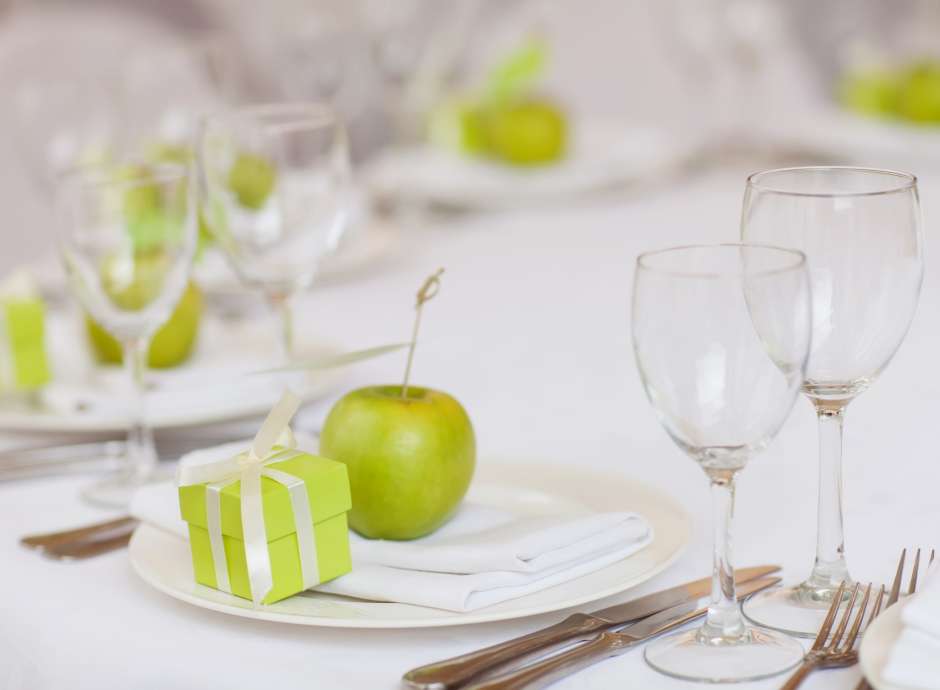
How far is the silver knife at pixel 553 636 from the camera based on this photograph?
59cm

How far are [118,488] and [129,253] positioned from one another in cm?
16

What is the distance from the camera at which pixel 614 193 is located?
6.17 feet

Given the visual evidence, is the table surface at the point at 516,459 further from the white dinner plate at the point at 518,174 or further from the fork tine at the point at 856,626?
the white dinner plate at the point at 518,174

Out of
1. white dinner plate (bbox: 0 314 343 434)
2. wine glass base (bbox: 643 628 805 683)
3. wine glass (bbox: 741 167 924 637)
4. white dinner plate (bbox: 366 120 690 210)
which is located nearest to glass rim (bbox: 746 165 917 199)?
wine glass (bbox: 741 167 924 637)

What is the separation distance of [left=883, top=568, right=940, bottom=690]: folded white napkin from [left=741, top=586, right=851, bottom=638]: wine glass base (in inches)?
3.5

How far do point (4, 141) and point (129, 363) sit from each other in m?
2.21

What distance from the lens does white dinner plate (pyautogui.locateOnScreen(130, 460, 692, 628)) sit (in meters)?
0.65

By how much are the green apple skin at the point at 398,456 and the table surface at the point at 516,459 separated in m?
0.08

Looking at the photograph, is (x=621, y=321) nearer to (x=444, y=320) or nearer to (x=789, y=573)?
(x=444, y=320)

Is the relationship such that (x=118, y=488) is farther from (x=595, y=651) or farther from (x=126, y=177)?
(x=595, y=651)

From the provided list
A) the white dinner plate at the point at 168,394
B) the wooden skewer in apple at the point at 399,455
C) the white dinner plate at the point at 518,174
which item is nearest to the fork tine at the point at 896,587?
the wooden skewer in apple at the point at 399,455

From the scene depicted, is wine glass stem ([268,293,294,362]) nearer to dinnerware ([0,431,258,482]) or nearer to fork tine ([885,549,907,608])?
dinnerware ([0,431,258,482])

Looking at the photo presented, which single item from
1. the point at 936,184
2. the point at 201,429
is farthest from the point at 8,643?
the point at 936,184

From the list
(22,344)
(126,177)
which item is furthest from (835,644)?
(22,344)
